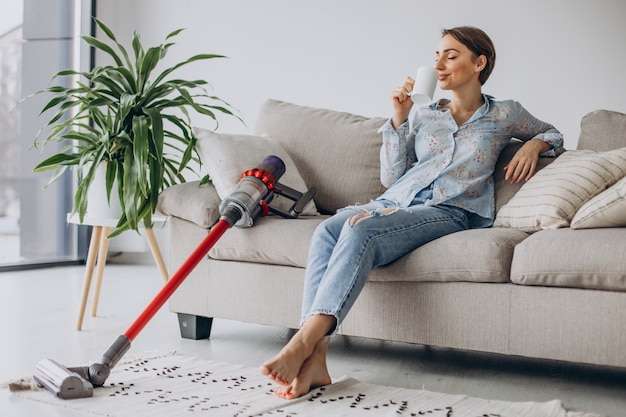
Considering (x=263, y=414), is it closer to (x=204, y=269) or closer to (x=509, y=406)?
Result: (x=509, y=406)

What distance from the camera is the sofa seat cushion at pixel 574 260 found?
1976 millimetres

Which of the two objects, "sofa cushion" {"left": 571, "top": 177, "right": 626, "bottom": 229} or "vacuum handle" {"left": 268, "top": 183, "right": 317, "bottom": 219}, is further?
"vacuum handle" {"left": 268, "top": 183, "right": 317, "bottom": 219}

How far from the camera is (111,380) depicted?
2.08 m

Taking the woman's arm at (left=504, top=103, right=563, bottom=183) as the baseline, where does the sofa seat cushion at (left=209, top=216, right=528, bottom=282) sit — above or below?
below

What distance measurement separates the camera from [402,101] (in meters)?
2.47

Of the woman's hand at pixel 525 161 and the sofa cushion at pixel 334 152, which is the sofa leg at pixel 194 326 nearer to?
the sofa cushion at pixel 334 152

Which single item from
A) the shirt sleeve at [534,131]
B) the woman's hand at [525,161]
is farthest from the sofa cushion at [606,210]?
the shirt sleeve at [534,131]

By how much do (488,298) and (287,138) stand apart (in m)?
1.19

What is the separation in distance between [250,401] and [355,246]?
513 mm

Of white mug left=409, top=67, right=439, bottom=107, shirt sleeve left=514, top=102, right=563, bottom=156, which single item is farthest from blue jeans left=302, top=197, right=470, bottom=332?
shirt sleeve left=514, top=102, right=563, bottom=156

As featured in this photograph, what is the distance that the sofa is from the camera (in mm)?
2049

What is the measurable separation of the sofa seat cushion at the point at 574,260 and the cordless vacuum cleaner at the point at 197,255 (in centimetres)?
81

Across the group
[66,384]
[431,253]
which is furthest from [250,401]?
[431,253]

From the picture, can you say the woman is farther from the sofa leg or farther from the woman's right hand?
the sofa leg
